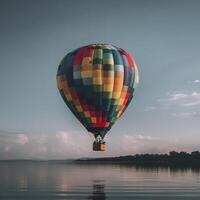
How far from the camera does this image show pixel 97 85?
52.5m

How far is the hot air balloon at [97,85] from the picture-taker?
52.5 meters

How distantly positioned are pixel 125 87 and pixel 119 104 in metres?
2.16

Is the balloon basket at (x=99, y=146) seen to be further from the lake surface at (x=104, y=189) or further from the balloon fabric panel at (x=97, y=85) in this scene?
the lake surface at (x=104, y=189)

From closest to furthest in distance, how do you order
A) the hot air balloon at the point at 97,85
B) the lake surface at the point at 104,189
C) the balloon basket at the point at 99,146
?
1. the balloon basket at the point at 99,146
2. the hot air balloon at the point at 97,85
3. the lake surface at the point at 104,189

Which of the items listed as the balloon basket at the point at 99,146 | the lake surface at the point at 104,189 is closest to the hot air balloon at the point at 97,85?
the balloon basket at the point at 99,146

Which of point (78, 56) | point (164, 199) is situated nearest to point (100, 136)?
point (78, 56)

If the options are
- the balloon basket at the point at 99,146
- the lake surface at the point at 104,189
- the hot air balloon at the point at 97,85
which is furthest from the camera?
the lake surface at the point at 104,189

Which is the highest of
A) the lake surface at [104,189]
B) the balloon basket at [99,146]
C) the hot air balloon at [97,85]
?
the hot air balloon at [97,85]

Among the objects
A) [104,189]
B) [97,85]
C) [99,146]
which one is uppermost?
[97,85]

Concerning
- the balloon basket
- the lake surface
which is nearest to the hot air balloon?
the balloon basket

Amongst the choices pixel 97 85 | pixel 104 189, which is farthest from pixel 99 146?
pixel 104 189

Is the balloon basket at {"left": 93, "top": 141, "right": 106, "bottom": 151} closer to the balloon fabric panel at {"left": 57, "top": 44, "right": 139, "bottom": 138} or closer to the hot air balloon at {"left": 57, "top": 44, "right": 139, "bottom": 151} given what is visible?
the hot air balloon at {"left": 57, "top": 44, "right": 139, "bottom": 151}

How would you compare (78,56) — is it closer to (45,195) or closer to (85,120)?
(85,120)

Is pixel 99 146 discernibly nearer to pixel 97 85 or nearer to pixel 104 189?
pixel 97 85
